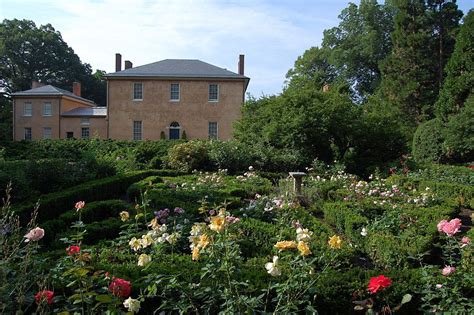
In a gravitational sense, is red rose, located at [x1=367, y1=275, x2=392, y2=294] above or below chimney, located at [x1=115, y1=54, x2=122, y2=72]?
below

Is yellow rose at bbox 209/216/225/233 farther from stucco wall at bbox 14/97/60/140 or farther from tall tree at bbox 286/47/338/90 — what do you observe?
tall tree at bbox 286/47/338/90

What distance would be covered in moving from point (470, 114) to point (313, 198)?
7972mm

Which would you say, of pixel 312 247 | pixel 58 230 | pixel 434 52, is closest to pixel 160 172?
pixel 58 230

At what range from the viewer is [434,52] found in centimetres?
2769

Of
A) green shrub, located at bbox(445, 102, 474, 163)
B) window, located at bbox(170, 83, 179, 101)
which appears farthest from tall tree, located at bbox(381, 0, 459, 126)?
window, located at bbox(170, 83, 179, 101)

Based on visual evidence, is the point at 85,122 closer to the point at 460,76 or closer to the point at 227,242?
the point at 460,76

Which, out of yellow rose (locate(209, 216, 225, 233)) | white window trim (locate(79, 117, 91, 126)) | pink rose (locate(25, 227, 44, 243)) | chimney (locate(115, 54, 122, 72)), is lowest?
pink rose (locate(25, 227, 44, 243))

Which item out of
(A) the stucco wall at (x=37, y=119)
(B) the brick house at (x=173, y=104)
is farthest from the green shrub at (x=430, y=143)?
(A) the stucco wall at (x=37, y=119)

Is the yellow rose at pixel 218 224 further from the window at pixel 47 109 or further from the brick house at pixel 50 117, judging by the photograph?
the window at pixel 47 109

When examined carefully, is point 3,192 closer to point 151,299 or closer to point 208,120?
point 151,299

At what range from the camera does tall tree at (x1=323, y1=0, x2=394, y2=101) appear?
35.9m

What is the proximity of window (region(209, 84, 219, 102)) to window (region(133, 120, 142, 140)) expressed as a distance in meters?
5.02

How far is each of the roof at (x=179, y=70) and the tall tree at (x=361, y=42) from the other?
1182 centimetres

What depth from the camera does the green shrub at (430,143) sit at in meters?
16.4
